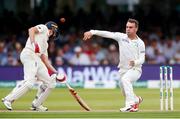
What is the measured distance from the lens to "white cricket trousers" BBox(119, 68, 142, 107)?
15516 mm

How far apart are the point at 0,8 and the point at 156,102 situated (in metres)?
11.8

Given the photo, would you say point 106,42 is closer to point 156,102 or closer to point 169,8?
point 169,8

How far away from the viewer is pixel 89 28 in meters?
28.9

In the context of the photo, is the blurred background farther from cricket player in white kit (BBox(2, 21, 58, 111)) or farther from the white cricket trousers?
the white cricket trousers

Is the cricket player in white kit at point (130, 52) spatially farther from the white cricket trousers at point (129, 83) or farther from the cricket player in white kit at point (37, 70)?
the cricket player in white kit at point (37, 70)

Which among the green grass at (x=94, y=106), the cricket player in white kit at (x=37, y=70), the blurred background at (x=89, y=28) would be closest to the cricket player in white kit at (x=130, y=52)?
the green grass at (x=94, y=106)

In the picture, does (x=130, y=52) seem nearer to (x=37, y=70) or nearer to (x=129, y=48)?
(x=129, y=48)

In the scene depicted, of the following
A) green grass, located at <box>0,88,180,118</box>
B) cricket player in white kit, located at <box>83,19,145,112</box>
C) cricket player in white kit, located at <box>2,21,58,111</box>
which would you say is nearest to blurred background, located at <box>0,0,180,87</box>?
green grass, located at <box>0,88,180,118</box>

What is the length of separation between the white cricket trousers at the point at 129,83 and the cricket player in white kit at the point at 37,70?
137 cm

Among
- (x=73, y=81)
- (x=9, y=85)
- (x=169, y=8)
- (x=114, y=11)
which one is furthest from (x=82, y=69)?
(x=169, y=8)

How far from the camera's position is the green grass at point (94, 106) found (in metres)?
14.7

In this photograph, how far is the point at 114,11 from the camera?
2962 cm

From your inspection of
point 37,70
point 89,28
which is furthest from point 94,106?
point 89,28

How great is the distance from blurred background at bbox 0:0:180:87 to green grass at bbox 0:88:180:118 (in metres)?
1.96
